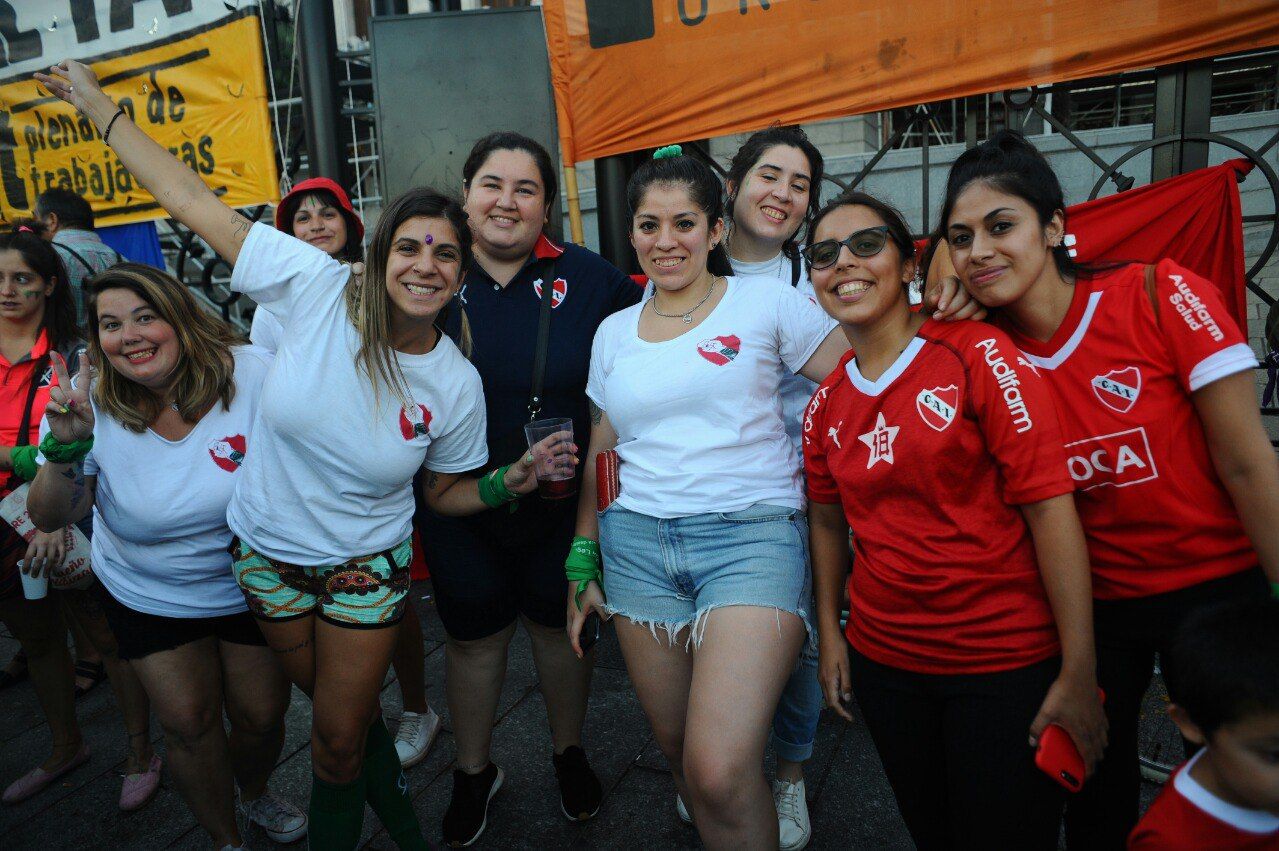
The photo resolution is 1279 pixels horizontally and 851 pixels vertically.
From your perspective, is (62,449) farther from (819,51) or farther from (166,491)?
(819,51)

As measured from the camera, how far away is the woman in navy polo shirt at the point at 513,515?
2.67 metres

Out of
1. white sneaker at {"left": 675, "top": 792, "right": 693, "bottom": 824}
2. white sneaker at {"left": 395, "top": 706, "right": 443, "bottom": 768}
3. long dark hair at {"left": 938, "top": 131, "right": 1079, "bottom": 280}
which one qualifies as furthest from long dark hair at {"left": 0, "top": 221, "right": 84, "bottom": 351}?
long dark hair at {"left": 938, "top": 131, "right": 1079, "bottom": 280}

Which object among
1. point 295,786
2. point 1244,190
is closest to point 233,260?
point 295,786

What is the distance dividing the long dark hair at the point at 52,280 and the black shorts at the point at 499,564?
1.88 m

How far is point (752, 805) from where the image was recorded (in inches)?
76.7

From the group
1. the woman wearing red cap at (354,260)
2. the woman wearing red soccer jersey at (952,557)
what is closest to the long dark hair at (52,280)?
the woman wearing red cap at (354,260)

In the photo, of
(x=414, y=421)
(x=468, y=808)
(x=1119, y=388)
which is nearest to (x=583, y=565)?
(x=414, y=421)

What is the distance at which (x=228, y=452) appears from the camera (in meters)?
2.41

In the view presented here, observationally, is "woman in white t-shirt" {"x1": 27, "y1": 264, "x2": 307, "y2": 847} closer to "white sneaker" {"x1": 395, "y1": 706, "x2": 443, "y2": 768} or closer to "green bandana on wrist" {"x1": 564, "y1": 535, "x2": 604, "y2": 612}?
"white sneaker" {"x1": 395, "y1": 706, "x2": 443, "y2": 768}

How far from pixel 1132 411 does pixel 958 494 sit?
394 millimetres

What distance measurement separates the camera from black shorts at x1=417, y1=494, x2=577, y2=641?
2.69m

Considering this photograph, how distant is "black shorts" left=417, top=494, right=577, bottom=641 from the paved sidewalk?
701 mm

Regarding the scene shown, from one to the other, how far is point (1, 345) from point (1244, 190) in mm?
8521

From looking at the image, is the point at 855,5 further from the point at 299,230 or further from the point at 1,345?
the point at 1,345
